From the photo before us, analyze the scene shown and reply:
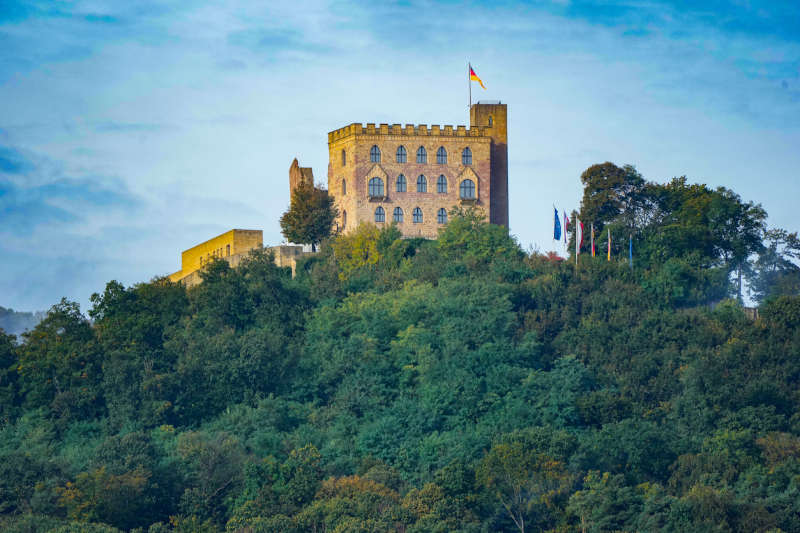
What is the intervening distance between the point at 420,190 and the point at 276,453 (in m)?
18.4

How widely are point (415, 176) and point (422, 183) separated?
48cm

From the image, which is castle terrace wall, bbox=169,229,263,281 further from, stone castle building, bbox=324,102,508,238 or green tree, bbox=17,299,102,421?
green tree, bbox=17,299,102,421

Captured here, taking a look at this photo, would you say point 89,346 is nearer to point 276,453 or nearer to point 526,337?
point 276,453

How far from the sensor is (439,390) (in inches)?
2219

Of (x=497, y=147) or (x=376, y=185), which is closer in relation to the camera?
(x=376, y=185)

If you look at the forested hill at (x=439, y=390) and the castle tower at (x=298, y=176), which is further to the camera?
the castle tower at (x=298, y=176)

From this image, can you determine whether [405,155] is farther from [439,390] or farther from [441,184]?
[439,390]

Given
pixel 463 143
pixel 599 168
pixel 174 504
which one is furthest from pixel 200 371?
pixel 599 168

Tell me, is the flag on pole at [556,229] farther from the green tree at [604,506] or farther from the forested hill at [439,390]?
the green tree at [604,506]

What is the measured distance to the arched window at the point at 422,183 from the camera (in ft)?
222

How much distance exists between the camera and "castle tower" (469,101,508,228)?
A: 6938 cm

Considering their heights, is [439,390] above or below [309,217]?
below

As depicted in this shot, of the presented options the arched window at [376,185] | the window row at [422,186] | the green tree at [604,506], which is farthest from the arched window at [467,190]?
the green tree at [604,506]

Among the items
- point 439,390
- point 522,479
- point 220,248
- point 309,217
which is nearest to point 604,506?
point 522,479
